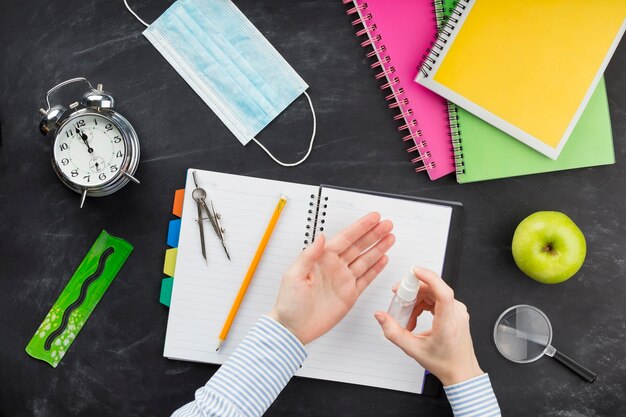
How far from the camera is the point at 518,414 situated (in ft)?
4.26

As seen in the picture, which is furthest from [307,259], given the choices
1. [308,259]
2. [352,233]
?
[352,233]

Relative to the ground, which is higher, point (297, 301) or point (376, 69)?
point (376, 69)

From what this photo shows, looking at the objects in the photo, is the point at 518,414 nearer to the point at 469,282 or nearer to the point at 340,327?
the point at 469,282

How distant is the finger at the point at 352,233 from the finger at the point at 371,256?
4 cm

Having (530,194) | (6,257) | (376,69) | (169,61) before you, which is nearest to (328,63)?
(376,69)

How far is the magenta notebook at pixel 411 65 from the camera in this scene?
51.0 inches

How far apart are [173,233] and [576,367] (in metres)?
0.93

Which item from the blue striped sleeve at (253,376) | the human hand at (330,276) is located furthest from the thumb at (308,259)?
the blue striped sleeve at (253,376)

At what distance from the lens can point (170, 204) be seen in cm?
132

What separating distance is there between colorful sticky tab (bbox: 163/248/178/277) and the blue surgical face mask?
0.95 feet

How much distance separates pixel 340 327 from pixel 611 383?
0.61 meters

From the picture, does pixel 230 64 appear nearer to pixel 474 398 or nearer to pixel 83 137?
pixel 83 137

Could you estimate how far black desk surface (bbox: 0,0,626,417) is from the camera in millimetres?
1297

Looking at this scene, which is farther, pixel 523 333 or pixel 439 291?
pixel 523 333
